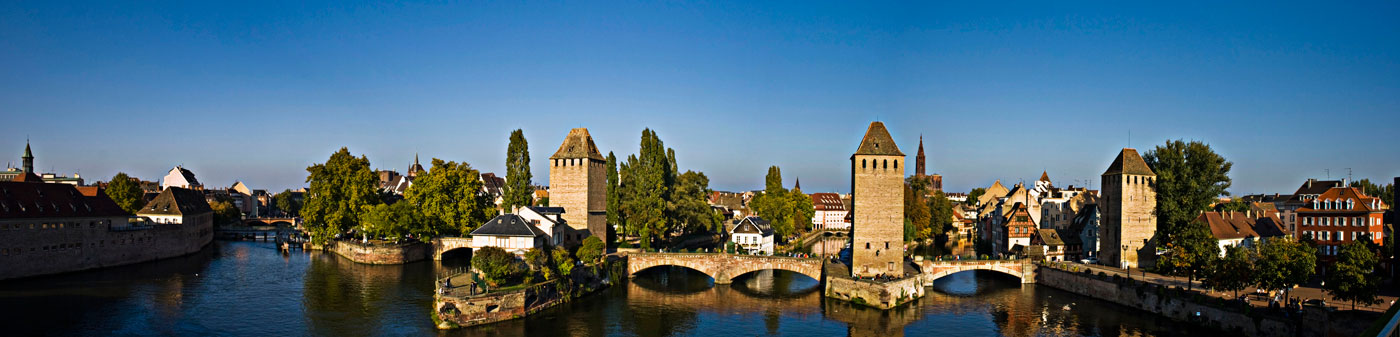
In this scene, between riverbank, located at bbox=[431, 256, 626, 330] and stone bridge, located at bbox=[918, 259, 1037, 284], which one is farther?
stone bridge, located at bbox=[918, 259, 1037, 284]

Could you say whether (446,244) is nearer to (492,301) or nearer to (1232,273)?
(492,301)

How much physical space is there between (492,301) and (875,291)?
1808 cm

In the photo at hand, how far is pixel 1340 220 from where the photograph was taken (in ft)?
137

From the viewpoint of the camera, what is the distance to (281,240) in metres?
68.7

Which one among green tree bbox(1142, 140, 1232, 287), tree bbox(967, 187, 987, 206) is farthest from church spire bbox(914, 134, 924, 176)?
green tree bbox(1142, 140, 1232, 287)

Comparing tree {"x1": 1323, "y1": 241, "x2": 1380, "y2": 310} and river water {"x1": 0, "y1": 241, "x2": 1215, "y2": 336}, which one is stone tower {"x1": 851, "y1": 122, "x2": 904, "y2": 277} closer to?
river water {"x1": 0, "y1": 241, "x2": 1215, "y2": 336}

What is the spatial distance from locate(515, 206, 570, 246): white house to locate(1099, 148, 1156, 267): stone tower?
34.1 metres

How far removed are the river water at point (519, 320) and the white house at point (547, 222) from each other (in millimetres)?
6337

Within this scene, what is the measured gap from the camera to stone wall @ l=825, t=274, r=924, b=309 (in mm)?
37188

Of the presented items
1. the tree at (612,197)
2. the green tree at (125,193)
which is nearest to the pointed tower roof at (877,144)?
the tree at (612,197)

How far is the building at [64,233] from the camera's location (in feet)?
136

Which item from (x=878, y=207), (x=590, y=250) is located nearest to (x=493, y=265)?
(x=590, y=250)

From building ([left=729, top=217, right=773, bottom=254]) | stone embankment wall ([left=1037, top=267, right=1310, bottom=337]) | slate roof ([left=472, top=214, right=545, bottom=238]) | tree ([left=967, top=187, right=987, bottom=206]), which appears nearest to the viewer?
A: stone embankment wall ([left=1037, top=267, right=1310, bottom=337])

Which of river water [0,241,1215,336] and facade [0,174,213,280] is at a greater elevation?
facade [0,174,213,280]
